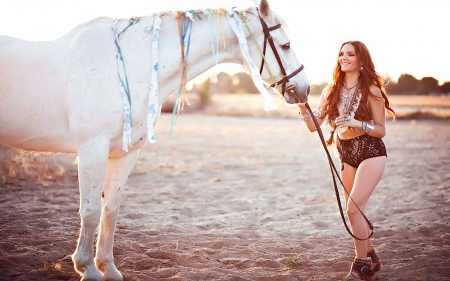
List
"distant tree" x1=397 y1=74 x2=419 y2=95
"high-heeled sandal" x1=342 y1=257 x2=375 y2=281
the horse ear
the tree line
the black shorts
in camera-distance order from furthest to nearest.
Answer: "distant tree" x1=397 y1=74 x2=419 y2=95, the tree line, the black shorts, "high-heeled sandal" x1=342 y1=257 x2=375 y2=281, the horse ear

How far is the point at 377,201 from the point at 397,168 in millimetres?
2940

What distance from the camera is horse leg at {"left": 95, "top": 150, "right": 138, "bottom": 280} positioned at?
303 cm

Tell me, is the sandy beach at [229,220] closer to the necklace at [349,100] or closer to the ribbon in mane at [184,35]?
the necklace at [349,100]

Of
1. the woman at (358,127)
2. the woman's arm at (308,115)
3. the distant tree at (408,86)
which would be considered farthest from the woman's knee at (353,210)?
the distant tree at (408,86)

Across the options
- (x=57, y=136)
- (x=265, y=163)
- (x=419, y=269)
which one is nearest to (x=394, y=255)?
(x=419, y=269)

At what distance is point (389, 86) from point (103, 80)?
27.6ft

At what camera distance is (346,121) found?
3256 millimetres

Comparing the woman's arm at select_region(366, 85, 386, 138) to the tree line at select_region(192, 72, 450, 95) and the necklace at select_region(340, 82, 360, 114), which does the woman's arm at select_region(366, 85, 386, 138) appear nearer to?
the necklace at select_region(340, 82, 360, 114)

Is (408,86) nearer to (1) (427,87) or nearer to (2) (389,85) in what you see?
(1) (427,87)

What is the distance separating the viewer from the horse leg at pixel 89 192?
8.68 feet

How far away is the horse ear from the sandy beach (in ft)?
6.76

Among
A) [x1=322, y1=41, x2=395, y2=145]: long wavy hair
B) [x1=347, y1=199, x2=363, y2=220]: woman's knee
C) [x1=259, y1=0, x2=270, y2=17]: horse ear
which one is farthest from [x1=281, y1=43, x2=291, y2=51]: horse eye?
[x1=347, y1=199, x2=363, y2=220]: woman's knee

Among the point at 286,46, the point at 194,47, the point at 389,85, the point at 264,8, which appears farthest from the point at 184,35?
the point at 389,85

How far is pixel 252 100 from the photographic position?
106 ft
